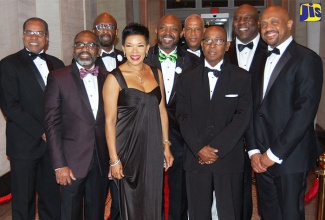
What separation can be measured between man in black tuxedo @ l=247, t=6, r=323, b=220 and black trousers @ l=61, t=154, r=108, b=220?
4.58ft

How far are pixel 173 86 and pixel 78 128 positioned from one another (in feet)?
3.82

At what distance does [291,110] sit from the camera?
341cm

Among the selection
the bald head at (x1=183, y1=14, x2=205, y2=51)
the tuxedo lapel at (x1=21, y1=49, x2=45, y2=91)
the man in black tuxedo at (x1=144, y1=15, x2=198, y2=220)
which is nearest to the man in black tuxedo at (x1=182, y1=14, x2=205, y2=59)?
the bald head at (x1=183, y1=14, x2=205, y2=51)

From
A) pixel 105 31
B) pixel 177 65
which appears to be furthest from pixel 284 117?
pixel 105 31

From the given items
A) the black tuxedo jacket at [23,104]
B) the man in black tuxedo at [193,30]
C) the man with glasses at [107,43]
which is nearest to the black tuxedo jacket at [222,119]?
the man in black tuxedo at [193,30]

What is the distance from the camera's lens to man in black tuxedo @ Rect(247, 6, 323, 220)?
3301 millimetres

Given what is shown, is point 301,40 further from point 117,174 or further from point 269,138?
point 117,174

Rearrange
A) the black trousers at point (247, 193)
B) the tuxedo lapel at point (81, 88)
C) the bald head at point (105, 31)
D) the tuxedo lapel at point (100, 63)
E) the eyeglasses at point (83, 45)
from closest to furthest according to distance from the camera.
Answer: the tuxedo lapel at point (81, 88)
the eyeglasses at point (83, 45)
the black trousers at point (247, 193)
the tuxedo lapel at point (100, 63)
the bald head at point (105, 31)

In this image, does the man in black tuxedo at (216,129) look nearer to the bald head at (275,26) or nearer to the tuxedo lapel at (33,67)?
the bald head at (275,26)

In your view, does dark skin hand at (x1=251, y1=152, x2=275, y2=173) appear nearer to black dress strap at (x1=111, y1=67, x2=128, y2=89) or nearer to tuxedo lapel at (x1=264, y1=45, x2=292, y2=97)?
tuxedo lapel at (x1=264, y1=45, x2=292, y2=97)

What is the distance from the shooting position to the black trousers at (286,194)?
3432 mm

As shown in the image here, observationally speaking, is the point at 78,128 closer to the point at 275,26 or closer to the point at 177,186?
the point at 177,186

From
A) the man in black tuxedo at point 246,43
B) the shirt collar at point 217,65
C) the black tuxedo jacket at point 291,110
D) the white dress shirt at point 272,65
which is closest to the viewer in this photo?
the black tuxedo jacket at point 291,110

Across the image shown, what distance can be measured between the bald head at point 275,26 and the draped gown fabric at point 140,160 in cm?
108
